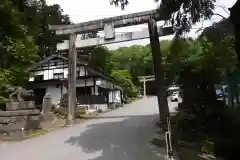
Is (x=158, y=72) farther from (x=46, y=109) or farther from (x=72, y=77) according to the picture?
(x=46, y=109)

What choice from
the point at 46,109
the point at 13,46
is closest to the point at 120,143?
the point at 46,109

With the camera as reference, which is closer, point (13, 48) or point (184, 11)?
point (184, 11)

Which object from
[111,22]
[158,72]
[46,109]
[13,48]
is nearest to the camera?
[158,72]

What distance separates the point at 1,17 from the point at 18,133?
903 cm

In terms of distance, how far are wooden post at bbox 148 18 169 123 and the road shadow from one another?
3.50 ft

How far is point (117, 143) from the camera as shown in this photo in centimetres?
1182

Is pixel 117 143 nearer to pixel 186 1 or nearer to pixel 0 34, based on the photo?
pixel 186 1

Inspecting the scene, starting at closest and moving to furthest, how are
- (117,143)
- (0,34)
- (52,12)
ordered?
(117,143) → (0,34) → (52,12)

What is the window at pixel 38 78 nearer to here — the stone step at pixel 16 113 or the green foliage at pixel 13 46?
the green foliage at pixel 13 46

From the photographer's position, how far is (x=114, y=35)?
18094 mm

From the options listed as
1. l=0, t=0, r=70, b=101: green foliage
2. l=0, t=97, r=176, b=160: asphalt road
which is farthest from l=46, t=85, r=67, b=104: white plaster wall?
l=0, t=97, r=176, b=160: asphalt road

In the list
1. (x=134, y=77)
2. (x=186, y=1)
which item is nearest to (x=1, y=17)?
(x=186, y=1)

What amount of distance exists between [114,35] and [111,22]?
0.86 m

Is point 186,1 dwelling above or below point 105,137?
above
